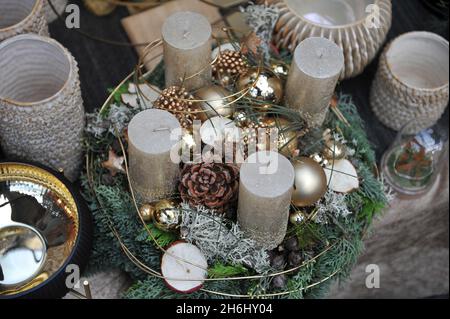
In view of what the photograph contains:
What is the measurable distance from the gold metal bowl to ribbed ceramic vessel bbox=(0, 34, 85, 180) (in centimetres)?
3

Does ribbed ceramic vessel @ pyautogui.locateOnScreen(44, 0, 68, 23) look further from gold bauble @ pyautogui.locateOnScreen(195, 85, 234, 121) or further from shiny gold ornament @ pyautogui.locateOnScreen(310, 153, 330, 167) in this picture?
shiny gold ornament @ pyautogui.locateOnScreen(310, 153, 330, 167)

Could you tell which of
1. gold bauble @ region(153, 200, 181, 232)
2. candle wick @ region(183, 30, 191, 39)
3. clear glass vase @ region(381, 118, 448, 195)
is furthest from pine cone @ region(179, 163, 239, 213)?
clear glass vase @ region(381, 118, 448, 195)

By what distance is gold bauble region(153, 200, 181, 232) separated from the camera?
65cm

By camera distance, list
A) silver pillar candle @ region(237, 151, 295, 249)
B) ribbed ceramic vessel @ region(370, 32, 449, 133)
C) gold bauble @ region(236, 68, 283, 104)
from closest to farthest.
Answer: silver pillar candle @ region(237, 151, 295, 249)
gold bauble @ region(236, 68, 283, 104)
ribbed ceramic vessel @ region(370, 32, 449, 133)

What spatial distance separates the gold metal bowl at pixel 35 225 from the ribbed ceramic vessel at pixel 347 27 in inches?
11.9

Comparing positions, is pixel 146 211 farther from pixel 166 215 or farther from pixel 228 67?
pixel 228 67

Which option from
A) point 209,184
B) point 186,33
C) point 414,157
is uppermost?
point 186,33

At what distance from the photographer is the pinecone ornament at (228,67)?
0.72 m

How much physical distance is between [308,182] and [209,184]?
93 mm

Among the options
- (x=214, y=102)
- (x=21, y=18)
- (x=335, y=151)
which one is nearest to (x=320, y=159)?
(x=335, y=151)

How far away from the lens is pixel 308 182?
26.0 inches

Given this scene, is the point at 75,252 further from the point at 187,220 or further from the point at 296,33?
the point at 296,33

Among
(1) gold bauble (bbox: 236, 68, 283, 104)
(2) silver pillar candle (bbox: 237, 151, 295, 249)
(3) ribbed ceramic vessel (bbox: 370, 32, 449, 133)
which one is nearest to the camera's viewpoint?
(2) silver pillar candle (bbox: 237, 151, 295, 249)
